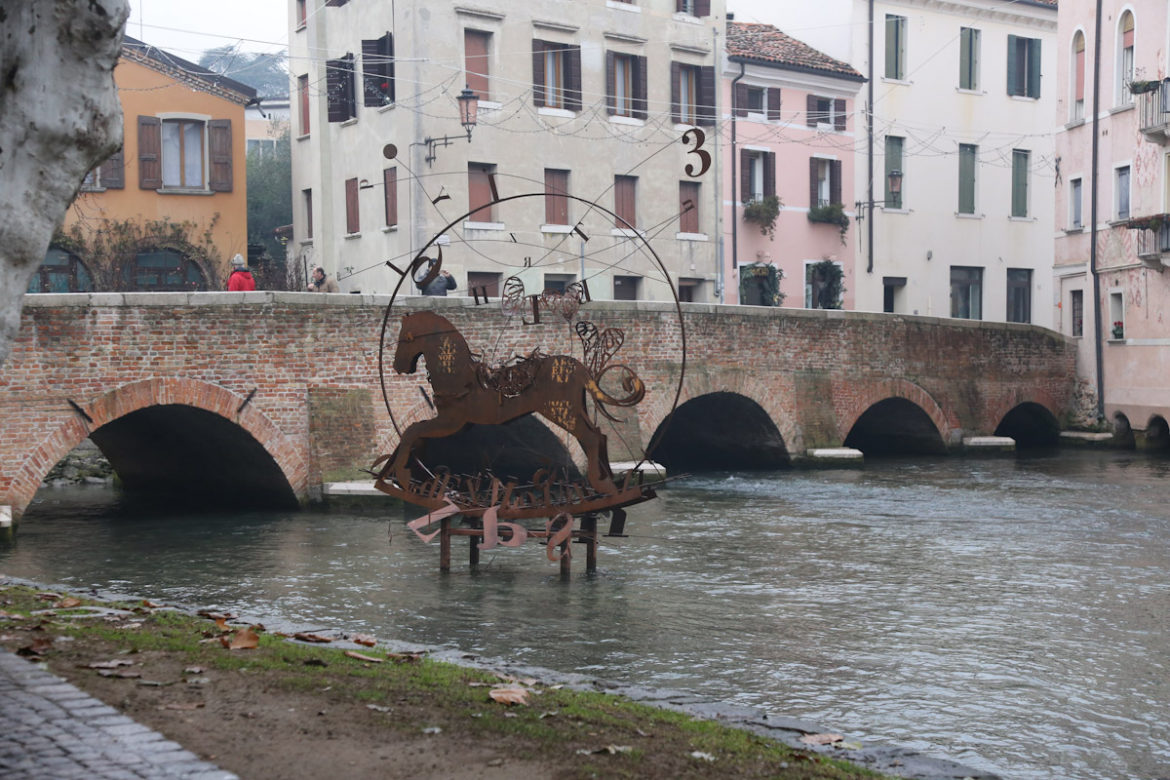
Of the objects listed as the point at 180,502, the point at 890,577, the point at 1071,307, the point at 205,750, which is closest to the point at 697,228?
the point at 1071,307

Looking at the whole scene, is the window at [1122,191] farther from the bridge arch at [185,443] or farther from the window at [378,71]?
the bridge arch at [185,443]

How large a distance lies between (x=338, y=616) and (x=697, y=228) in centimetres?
2393

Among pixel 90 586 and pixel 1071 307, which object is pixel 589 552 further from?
pixel 1071 307

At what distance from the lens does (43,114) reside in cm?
571

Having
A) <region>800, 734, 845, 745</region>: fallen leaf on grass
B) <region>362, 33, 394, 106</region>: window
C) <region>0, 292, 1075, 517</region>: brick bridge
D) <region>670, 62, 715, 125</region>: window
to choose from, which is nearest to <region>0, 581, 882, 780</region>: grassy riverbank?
<region>800, 734, 845, 745</region>: fallen leaf on grass

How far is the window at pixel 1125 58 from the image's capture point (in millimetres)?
31297

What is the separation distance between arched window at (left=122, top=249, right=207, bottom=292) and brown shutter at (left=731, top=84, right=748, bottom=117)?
14173 mm

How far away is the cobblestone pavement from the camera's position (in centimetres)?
548

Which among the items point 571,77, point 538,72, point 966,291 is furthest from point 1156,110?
point 538,72

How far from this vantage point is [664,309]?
80.5ft

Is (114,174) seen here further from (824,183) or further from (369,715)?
(369,715)

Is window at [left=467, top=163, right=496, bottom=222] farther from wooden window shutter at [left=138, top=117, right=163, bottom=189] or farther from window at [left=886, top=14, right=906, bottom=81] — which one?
window at [left=886, top=14, right=906, bottom=81]

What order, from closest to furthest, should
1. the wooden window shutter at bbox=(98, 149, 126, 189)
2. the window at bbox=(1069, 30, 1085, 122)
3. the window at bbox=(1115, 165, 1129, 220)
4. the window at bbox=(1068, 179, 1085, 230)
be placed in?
the wooden window shutter at bbox=(98, 149, 126, 189) < the window at bbox=(1115, 165, 1129, 220) < the window at bbox=(1069, 30, 1085, 122) < the window at bbox=(1068, 179, 1085, 230)

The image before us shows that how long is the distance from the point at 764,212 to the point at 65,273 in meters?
17.3
